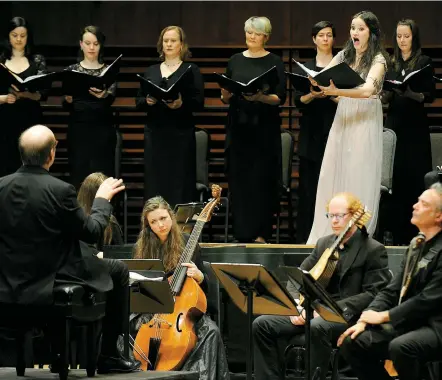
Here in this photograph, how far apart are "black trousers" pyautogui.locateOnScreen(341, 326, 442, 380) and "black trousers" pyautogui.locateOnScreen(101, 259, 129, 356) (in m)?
1.15

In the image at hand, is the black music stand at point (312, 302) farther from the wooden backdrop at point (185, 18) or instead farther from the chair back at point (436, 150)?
the wooden backdrop at point (185, 18)

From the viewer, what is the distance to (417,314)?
5172 mm

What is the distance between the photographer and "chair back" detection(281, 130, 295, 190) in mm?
8250

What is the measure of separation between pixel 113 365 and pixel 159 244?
4.50 ft

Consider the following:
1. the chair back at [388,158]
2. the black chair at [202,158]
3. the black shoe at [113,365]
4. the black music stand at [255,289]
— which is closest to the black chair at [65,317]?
the black shoe at [113,365]

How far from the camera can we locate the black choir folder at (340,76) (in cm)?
688

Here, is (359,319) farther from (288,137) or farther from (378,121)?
(288,137)

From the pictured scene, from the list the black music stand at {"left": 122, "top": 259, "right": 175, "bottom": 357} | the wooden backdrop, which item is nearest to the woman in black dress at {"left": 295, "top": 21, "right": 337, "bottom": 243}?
the black music stand at {"left": 122, "top": 259, "right": 175, "bottom": 357}

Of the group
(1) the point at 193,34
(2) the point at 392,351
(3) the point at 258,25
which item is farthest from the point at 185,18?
(2) the point at 392,351

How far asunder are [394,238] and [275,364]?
2012 millimetres

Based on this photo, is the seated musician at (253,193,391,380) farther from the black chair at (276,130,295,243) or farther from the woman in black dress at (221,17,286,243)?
the black chair at (276,130,295,243)

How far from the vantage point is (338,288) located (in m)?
6.07

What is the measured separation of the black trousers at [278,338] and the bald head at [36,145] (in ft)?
6.05

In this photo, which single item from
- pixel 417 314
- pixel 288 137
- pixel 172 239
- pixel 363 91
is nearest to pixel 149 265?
pixel 172 239
